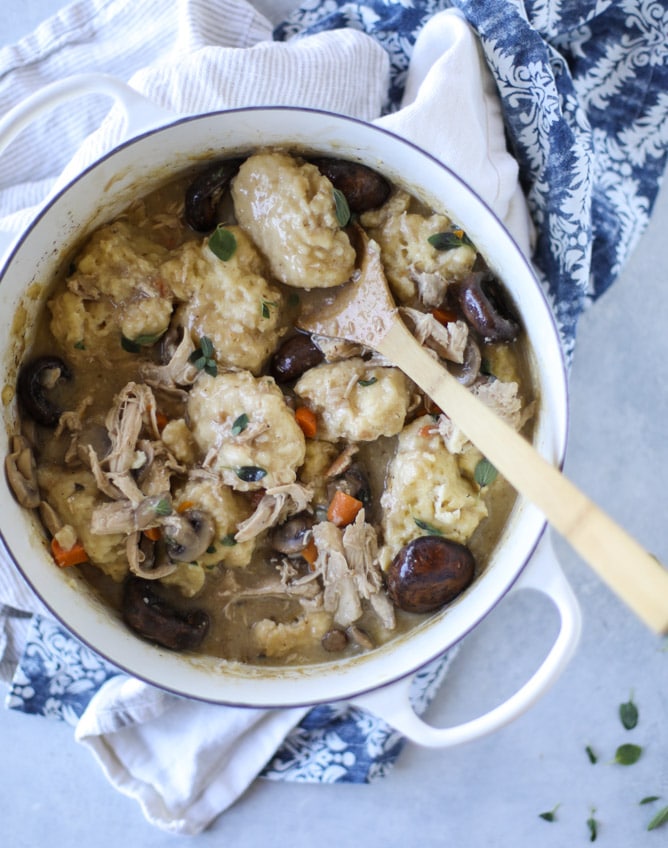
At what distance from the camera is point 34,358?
2.79m

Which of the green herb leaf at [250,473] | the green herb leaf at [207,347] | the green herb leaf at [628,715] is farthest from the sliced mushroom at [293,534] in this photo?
the green herb leaf at [628,715]

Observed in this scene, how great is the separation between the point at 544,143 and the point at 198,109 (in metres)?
1.11

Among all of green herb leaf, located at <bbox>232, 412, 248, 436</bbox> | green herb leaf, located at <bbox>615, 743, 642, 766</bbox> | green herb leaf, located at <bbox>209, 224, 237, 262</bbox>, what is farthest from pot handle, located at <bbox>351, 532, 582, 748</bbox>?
green herb leaf, located at <bbox>209, 224, 237, 262</bbox>

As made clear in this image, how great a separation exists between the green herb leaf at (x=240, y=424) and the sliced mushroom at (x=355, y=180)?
737 mm

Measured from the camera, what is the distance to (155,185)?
9.18ft

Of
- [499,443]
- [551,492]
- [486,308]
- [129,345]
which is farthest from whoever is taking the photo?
[129,345]

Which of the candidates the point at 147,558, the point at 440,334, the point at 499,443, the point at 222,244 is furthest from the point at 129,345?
the point at 499,443

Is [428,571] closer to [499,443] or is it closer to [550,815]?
[499,443]

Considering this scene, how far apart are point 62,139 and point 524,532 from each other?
201 centimetres

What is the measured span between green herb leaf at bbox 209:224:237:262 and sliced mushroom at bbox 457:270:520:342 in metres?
0.70

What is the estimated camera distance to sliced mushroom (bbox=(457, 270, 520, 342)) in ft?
8.69

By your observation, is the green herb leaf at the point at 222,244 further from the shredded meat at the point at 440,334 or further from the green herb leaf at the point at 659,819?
the green herb leaf at the point at 659,819

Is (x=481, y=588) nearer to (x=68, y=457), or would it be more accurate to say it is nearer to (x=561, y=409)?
(x=561, y=409)

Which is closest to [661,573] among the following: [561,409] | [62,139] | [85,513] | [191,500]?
[561,409]
